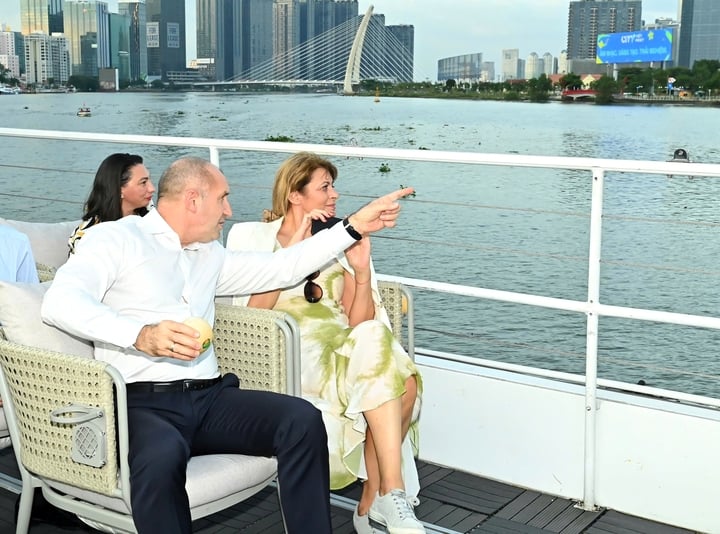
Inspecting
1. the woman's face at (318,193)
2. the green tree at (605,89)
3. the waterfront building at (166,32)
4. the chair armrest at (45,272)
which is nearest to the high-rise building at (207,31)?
the waterfront building at (166,32)

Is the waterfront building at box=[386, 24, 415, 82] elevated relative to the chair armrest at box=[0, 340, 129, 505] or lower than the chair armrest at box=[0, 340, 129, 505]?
elevated

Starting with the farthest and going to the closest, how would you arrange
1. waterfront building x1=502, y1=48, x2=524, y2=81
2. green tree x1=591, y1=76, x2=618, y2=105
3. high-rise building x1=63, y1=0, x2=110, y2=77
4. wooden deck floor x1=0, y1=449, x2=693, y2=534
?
green tree x1=591, y1=76, x2=618, y2=105, waterfront building x1=502, y1=48, x2=524, y2=81, high-rise building x1=63, y1=0, x2=110, y2=77, wooden deck floor x1=0, y1=449, x2=693, y2=534

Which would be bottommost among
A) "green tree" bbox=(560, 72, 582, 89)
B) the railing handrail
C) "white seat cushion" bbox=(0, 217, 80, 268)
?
"white seat cushion" bbox=(0, 217, 80, 268)

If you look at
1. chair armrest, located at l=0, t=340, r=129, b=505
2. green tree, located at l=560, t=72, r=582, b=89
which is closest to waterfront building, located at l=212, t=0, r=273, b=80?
green tree, located at l=560, t=72, r=582, b=89

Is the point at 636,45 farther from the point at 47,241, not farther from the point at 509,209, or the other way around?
the point at 47,241

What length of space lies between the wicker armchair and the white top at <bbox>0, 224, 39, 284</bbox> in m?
0.46

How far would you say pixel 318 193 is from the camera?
267 centimetres

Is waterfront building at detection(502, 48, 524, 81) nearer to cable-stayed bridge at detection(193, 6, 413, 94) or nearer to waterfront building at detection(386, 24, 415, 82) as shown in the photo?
waterfront building at detection(386, 24, 415, 82)

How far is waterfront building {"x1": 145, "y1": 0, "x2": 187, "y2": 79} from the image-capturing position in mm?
44594

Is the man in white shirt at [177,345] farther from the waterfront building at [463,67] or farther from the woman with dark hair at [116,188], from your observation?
the waterfront building at [463,67]

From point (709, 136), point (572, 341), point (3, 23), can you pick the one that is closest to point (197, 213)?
point (572, 341)

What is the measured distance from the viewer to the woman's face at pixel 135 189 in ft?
9.87

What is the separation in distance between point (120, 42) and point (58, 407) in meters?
49.9

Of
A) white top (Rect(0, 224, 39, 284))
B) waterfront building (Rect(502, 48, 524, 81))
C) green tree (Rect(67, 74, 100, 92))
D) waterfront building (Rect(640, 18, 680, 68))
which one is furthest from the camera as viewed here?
waterfront building (Rect(640, 18, 680, 68))
